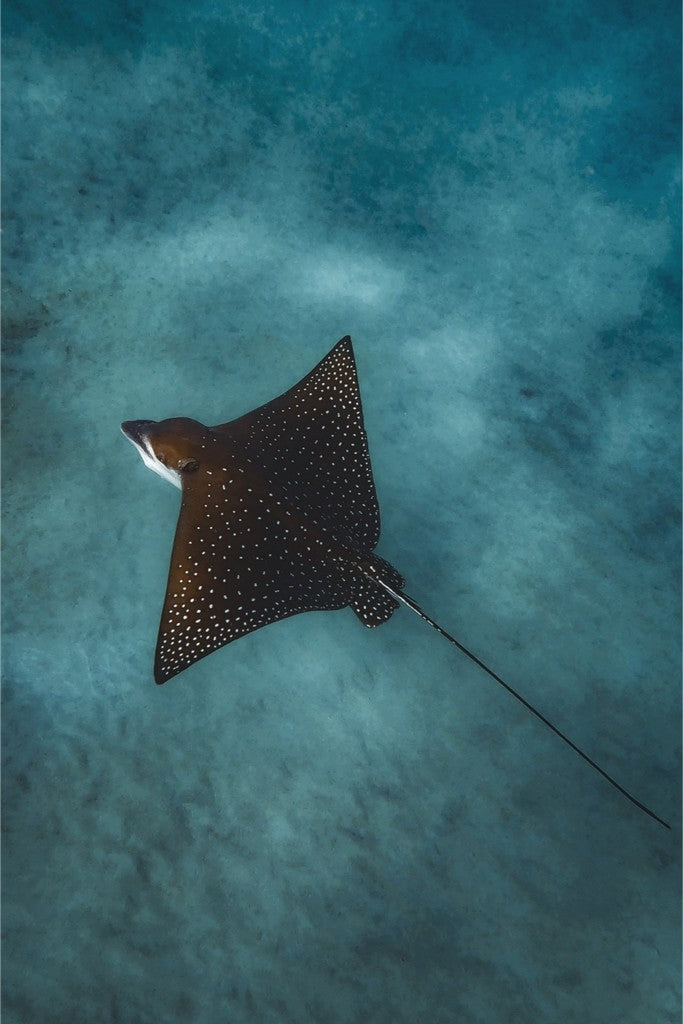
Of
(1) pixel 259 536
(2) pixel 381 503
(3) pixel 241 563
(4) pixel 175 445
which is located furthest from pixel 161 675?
(2) pixel 381 503

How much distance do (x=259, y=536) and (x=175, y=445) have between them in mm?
492

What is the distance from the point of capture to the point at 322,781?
2.47 meters

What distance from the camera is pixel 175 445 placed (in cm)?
246

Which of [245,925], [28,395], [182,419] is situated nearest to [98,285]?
[28,395]

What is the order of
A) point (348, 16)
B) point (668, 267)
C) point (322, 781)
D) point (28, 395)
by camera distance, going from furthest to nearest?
point (348, 16) → point (668, 267) → point (28, 395) → point (322, 781)

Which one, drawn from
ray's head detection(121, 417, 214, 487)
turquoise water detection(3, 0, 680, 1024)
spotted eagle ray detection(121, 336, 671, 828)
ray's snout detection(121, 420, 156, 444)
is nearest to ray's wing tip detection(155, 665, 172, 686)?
spotted eagle ray detection(121, 336, 671, 828)

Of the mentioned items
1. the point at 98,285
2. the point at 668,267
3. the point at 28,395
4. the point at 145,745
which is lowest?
the point at 145,745

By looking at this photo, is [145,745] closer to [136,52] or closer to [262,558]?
[262,558]

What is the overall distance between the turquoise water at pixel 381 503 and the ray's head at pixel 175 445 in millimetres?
454

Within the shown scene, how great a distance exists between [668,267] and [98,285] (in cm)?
329

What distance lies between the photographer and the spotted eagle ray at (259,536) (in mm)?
2248

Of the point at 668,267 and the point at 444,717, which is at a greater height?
the point at 668,267

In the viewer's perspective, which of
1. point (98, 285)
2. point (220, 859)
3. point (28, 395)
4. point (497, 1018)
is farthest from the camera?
point (98, 285)

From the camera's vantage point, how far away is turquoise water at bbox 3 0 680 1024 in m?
2.23
